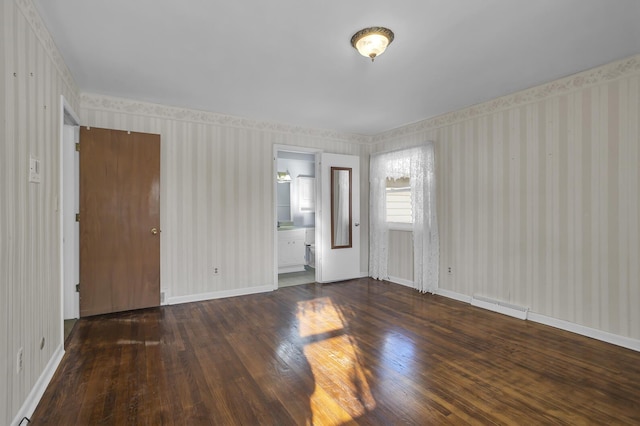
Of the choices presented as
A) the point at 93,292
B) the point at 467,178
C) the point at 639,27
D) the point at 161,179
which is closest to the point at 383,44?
the point at 639,27

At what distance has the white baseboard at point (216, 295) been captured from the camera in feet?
13.7

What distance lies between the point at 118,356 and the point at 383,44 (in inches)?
Result: 131

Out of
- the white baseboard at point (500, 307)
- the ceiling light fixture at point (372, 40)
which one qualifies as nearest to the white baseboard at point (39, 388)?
the ceiling light fixture at point (372, 40)

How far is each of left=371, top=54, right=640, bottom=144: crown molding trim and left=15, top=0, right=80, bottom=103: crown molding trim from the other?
14.2 ft

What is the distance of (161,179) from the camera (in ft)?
13.5

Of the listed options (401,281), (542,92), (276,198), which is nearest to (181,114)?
(276,198)

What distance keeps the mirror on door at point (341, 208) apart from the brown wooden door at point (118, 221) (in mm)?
2687

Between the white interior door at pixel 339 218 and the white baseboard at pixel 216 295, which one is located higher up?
the white interior door at pixel 339 218

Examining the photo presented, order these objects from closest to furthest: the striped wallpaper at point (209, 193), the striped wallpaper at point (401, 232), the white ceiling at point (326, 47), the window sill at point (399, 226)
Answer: the striped wallpaper at point (401, 232)
the white ceiling at point (326, 47)
the striped wallpaper at point (209, 193)
the window sill at point (399, 226)

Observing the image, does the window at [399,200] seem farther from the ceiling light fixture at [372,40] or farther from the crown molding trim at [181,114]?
the ceiling light fixture at [372,40]

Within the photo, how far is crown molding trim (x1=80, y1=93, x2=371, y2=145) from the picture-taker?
3.77 m

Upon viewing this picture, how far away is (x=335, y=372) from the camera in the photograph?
2422mm

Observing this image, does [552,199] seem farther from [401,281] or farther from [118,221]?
[118,221]

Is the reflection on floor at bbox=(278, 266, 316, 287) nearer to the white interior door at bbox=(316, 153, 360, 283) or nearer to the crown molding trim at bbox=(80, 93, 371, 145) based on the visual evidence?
the white interior door at bbox=(316, 153, 360, 283)
